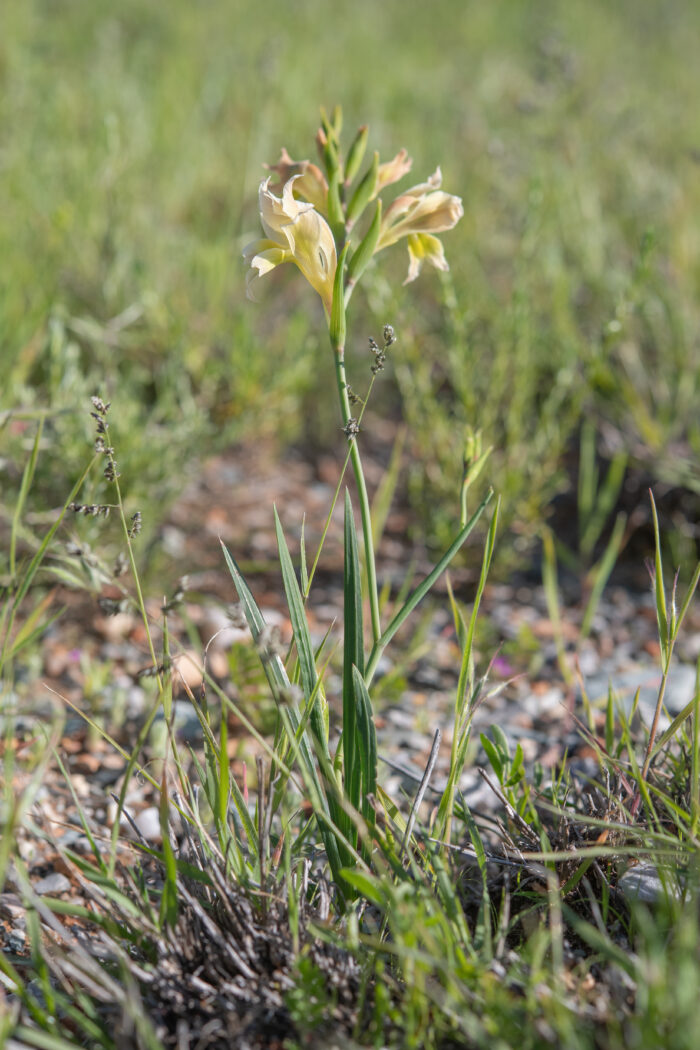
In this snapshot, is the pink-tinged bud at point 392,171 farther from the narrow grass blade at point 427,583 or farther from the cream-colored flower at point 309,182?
the narrow grass blade at point 427,583

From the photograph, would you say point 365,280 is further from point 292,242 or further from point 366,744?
point 366,744

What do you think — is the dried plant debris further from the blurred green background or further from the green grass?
the blurred green background

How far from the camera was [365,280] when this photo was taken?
2242 millimetres

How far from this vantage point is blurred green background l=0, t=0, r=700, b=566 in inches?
83.6

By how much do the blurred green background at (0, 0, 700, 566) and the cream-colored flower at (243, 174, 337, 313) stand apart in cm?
34

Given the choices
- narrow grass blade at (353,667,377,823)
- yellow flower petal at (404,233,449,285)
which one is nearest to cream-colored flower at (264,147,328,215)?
yellow flower petal at (404,233,449,285)

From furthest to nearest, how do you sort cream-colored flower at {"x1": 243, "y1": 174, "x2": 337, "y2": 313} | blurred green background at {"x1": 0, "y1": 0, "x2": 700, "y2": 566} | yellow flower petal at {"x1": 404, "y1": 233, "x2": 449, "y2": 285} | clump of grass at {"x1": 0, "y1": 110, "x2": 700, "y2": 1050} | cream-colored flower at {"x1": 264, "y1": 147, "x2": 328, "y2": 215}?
blurred green background at {"x1": 0, "y1": 0, "x2": 700, "y2": 566}
yellow flower petal at {"x1": 404, "y1": 233, "x2": 449, "y2": 285}
cream-colored flower at {"x1": 264, "y1": 147, "x2": 328, "y2": 215}
cream-colored flower at {"x1": 243, "y1": 174, "x2": 337, "y2": 313}
clump of grass at {"x1": 0, "y1": 110, "x2": 700, "y2": 1050}

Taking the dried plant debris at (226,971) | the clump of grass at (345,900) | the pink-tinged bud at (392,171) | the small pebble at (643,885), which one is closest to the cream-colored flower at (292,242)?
the clump of grass at (345,900)

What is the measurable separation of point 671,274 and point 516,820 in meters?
2.53

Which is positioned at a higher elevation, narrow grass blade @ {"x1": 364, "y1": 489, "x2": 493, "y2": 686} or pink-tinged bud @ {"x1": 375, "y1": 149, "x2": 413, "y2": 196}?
pink-tinged bud @ {"x1": 375, "y1": 149, "x2": 413, "y2": 196}

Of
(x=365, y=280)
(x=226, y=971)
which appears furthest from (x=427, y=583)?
(x=365, y=280)

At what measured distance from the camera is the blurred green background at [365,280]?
212 cm

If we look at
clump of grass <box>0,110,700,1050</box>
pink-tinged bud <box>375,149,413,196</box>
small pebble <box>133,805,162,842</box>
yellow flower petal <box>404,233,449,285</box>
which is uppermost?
pink-tinged bud <box>375,149,413,196</box>

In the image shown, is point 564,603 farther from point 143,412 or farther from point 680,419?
point 143,412
